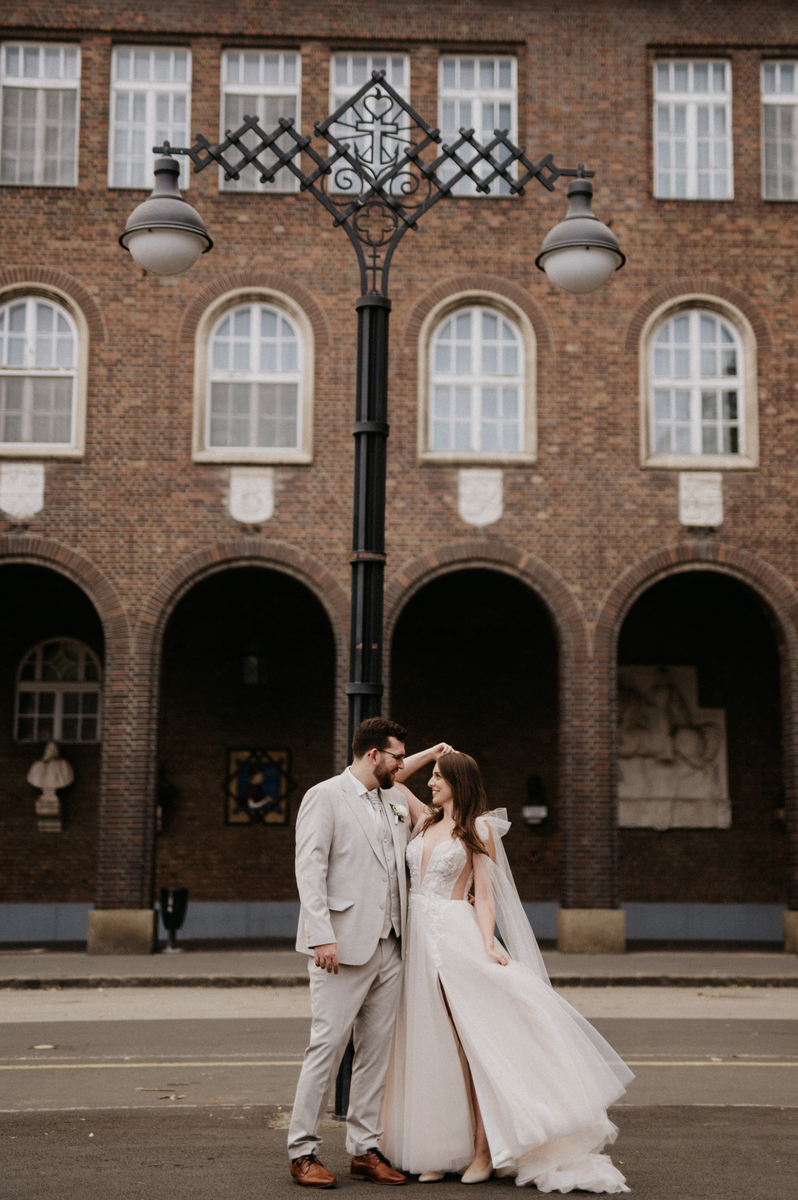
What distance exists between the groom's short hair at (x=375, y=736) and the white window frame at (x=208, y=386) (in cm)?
1158

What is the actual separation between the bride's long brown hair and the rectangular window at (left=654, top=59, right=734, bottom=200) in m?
14.1

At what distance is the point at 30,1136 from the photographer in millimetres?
6789

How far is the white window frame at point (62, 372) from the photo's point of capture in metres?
17.5

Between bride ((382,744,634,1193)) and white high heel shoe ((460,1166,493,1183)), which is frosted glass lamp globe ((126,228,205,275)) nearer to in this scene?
bride ((382,744,634,1193))

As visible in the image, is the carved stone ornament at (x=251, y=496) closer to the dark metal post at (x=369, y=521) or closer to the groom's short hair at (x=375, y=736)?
the dark metal post at (x=369, y=521)

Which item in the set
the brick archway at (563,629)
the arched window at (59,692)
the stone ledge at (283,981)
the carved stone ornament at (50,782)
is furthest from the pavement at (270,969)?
the arched window at (59,692)

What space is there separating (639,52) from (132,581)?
10155 millimetres

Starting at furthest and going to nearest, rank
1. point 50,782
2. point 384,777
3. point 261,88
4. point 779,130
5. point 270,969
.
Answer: point 50,782, point 779,130, point 261,88, point 270,969, point 384,777

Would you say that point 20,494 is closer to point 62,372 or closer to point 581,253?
point 62,372

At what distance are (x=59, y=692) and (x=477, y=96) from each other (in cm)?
1060

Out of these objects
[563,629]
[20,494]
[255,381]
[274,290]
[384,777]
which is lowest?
[384,777]

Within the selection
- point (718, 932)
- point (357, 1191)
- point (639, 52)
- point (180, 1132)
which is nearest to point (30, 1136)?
point (180, 1132)

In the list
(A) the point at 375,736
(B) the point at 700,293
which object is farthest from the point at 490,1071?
(B) the point at 700,293

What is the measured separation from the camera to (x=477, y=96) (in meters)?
18.6
